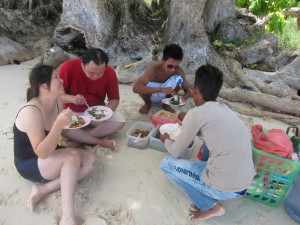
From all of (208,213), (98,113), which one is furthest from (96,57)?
(208,213)

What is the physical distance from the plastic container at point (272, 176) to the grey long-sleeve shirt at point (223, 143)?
22 centimetres

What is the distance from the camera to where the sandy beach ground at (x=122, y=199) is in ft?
6.10

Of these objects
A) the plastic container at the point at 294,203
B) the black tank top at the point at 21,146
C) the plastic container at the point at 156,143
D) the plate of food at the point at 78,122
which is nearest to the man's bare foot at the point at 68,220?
the black tank top at the point at 21,146

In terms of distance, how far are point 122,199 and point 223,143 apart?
1.01 m

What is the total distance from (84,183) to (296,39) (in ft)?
19.0

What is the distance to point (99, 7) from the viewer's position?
4.25 metres

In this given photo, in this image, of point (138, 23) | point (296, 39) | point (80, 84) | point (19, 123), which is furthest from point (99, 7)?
point (296, 39)

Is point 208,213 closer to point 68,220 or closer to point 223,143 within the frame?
point 223,143

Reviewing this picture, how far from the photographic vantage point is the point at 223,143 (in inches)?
62.8

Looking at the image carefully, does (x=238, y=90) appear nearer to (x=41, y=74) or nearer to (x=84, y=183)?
(x=84, y=183)

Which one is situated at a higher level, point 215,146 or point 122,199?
point 215,146

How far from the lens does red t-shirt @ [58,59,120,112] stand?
248 cm

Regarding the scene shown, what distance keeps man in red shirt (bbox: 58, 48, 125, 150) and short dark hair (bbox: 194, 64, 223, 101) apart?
40.0 inches

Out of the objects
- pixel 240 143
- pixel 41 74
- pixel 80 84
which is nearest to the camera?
pixel 240 143
